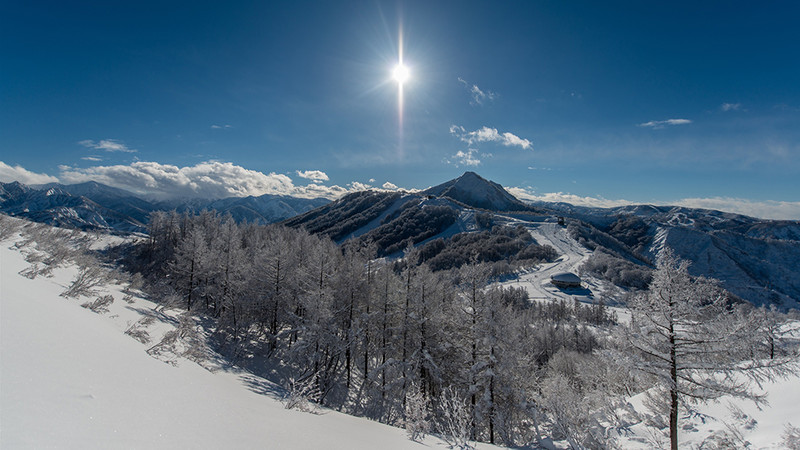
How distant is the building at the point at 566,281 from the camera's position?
95.0 meters

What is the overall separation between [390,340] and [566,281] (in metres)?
90.3

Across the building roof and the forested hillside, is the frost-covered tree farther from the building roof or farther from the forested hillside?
the building roof

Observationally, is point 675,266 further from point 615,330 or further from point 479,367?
point 479,367

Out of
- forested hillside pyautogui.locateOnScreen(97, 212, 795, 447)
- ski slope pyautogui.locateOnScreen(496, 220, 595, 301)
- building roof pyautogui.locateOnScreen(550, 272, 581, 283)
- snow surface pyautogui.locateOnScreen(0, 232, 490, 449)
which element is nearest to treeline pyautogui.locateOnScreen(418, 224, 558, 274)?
ski slope pyautogui.locateOnScreen(496, 220, 595, 301)

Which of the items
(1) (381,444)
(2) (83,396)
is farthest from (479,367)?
(2) (83,396)

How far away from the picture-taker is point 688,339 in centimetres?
1052

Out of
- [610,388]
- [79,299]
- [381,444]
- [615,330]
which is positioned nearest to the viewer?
[381,444]

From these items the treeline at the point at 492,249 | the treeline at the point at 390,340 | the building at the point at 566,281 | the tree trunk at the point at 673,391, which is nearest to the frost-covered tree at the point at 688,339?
the tree trunk at the point at 673,391

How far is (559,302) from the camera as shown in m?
79.5

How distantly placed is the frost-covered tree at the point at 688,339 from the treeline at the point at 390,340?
3889mm

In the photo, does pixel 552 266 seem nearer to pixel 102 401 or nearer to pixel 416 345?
pixel 416 345

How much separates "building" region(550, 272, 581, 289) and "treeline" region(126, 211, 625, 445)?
73.0m

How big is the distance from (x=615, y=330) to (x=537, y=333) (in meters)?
44.9

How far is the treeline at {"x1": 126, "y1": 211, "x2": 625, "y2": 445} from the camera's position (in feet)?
53.5
